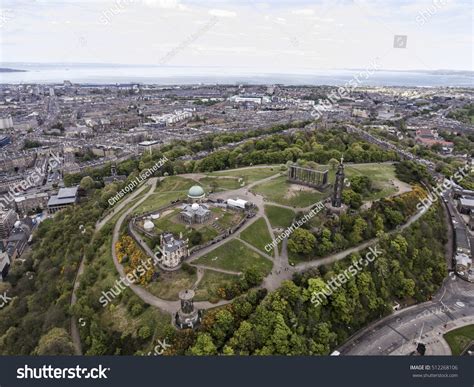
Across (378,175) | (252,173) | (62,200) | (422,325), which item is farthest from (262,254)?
(62,200)

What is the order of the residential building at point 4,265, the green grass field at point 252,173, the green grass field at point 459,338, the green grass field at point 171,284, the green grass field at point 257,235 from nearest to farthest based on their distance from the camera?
the green grass field at point 459,338
the green grass field at point 171,284
the green grass field at point 257,235
the residential building at point 4,265
the green grass field at point 252,173

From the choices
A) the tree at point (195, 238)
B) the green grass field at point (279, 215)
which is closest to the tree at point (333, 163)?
the green grass field at point (279, 215)

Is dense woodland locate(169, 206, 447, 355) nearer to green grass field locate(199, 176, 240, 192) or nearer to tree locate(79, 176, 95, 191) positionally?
green grass field locate(199, 176, 240, 192)

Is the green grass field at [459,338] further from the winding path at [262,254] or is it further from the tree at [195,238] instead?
the tree at [195,238]

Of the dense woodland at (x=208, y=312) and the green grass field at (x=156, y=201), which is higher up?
the green grass field at (x=156, y=201)

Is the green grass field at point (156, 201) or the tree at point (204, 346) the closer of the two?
the tree at point (204, 346)

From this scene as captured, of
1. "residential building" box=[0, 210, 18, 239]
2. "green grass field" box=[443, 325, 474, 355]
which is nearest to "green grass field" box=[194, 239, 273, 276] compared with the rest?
"green grass field" box=[443, 325, 474, 355]


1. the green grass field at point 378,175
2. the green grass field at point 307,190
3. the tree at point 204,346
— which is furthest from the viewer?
the green grass field at point 378,175
